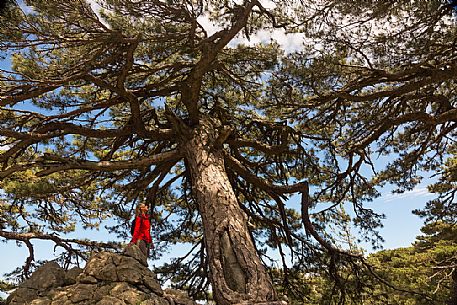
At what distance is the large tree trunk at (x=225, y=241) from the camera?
186 inches

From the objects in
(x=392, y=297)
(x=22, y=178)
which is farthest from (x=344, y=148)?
(x=392, y=297)

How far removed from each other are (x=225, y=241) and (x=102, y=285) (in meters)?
1.88

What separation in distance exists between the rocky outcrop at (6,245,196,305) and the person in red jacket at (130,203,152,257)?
0.37 meters

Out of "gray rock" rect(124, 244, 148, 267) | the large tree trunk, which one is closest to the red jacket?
"gray rock" rect(124, 244, 148, 267)

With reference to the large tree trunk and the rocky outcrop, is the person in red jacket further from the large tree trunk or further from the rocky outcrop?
the large tree trunk

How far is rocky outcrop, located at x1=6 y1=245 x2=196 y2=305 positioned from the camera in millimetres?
4977

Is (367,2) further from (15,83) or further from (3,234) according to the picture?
(3,234)

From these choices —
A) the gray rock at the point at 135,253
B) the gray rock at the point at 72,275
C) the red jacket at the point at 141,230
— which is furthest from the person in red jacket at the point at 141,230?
the gray rock at the point at 72,275

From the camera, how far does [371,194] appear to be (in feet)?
27.7

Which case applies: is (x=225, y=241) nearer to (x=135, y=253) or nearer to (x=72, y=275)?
(x=135, y=253)

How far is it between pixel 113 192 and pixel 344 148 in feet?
19.7

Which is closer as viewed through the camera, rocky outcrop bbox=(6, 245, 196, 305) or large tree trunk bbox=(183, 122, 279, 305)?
large tree trunk bbox=(183, 122, 279, 305)

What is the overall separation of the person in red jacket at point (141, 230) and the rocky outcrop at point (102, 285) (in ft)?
1.22

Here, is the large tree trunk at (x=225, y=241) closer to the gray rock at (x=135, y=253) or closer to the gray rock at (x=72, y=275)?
the gray rock at (x=135, y=253)
